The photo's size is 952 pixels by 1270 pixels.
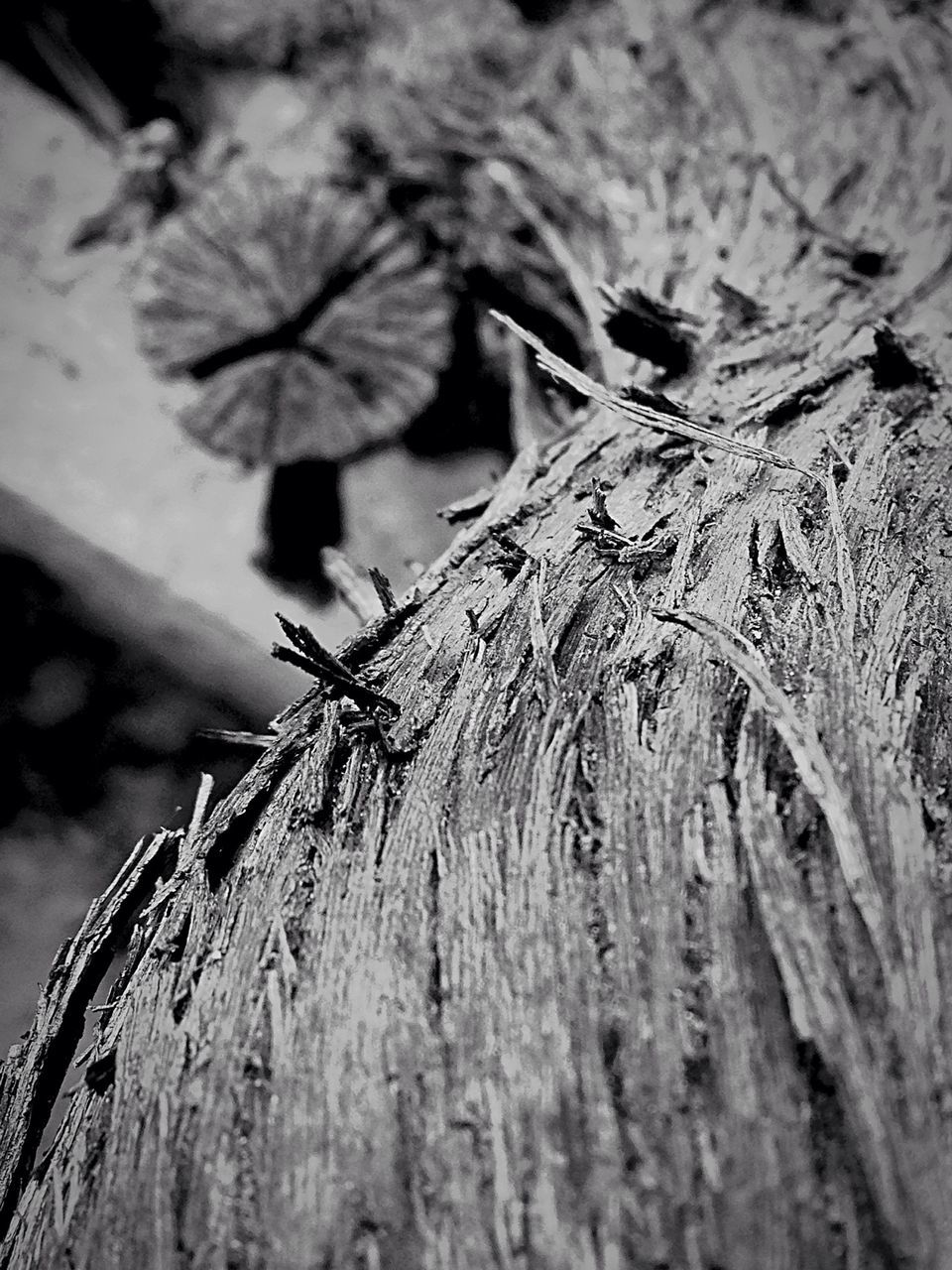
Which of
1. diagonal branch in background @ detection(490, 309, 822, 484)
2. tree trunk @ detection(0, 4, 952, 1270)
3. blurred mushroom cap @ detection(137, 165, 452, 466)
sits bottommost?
tree trunk @ detection(0, 4, 952, 1270)

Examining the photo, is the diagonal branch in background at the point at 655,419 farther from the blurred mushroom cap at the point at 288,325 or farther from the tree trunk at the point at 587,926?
the blurred mushroom cap at the point at 288,325

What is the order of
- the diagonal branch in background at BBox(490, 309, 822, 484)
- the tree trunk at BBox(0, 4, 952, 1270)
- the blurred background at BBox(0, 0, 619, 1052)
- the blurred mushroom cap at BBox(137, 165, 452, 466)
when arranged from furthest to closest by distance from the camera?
the blurred mushroom cap at BBox(137, 165, 452, 466) → the blurred background at BBox(0, 0, 619, 1052) → the diagonal branch in background at BBox(490, 309, 822, 484) → the tree trunk at BBox(0, 4, 952, 1270)

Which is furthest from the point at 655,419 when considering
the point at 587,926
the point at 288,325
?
the point at 288,325

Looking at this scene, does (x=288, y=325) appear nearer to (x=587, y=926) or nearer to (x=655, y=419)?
(x=655, y=419)

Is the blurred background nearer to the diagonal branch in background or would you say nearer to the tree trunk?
the diagonal branch in background

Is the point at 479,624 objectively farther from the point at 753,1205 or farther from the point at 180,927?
the point at 753,1205

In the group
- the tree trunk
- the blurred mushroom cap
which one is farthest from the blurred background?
the tree trunk

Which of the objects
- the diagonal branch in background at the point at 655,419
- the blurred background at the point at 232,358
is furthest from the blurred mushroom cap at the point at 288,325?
the diagonal branch in background at the point at 655,419
